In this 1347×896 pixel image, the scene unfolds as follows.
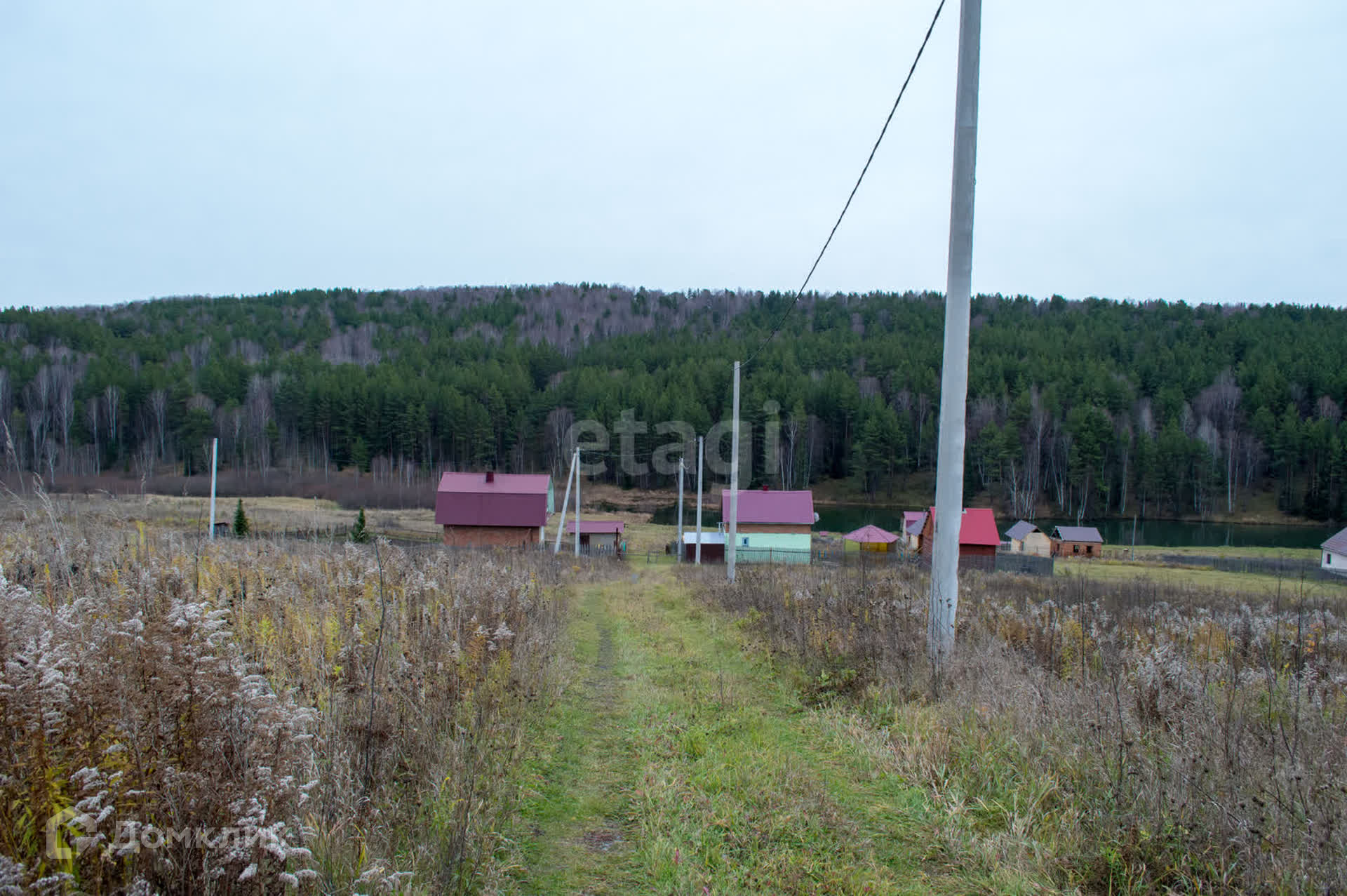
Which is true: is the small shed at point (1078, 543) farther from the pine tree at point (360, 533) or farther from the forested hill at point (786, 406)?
the pine tree at point (360, 533)

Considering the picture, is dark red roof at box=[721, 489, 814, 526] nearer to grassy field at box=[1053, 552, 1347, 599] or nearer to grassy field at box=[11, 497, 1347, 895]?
grassy field at box=[1053, 552, 1347, 599]

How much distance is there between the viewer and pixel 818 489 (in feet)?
293

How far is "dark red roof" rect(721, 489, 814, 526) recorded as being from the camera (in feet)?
137

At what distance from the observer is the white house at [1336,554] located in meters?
42.4

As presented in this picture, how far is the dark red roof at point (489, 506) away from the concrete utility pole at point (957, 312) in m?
39.1

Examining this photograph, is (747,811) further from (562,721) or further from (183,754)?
(183,754)


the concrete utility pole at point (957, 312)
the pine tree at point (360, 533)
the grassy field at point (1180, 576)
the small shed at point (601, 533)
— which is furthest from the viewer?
the small shed at point (601, 533)

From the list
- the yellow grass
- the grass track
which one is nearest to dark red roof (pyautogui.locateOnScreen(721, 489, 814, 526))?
the yellow grass

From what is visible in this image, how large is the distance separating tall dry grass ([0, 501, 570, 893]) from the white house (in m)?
52.2

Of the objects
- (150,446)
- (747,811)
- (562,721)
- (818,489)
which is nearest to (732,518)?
(562,721)

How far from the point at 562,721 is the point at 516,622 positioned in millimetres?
1580

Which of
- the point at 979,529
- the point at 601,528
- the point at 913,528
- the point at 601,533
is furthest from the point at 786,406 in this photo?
the point at 601,533

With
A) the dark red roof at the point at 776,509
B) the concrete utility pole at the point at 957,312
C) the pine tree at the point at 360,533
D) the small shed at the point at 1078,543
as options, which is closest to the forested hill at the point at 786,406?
the small shed at the point at 1078,543

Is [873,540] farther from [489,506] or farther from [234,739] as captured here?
[234,739]
